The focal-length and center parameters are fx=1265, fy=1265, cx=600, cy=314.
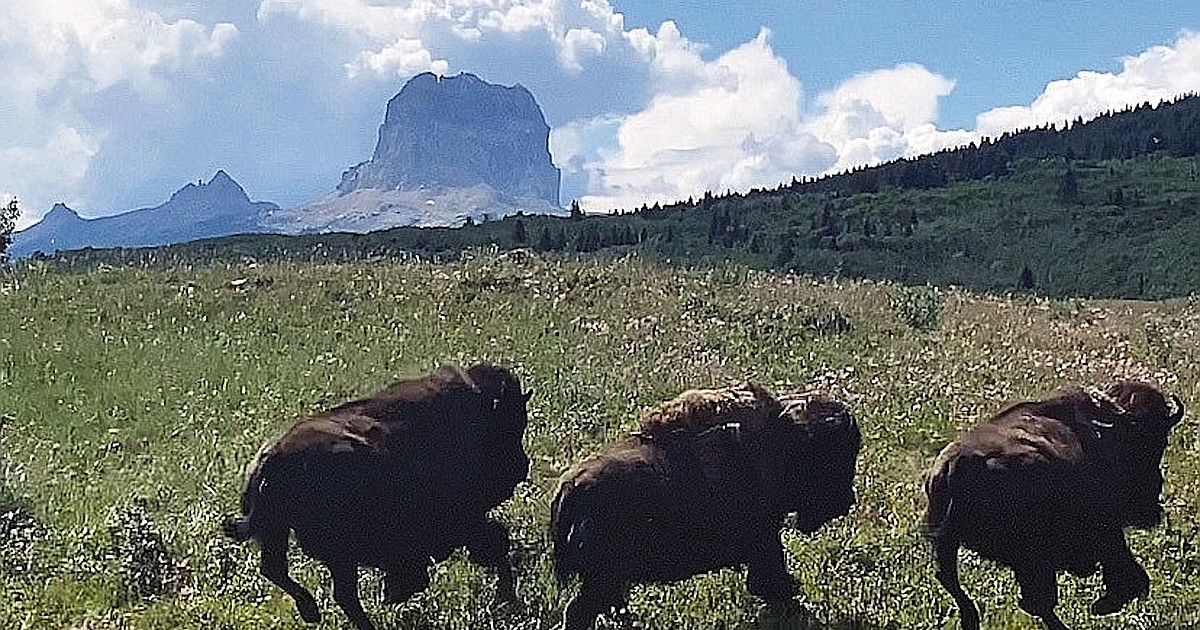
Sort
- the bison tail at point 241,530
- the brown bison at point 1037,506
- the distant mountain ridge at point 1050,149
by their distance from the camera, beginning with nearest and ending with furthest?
the brown bison at point 1037,506 < the bison tail at point 241,530 < the distant mountain ridge at point 1050,149

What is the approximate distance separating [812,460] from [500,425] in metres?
1.95

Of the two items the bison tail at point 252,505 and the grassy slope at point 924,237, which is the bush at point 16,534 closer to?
the bison tail at point 252,505

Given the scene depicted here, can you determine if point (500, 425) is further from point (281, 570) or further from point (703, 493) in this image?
point (281, 570)

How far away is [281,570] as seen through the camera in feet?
22.0

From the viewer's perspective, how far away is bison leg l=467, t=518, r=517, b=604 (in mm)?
7488

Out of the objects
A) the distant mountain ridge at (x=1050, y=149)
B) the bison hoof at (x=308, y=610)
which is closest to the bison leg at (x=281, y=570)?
the bison hoof at (x=308, y=610)

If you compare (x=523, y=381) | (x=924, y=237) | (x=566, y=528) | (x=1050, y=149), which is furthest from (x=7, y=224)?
(x=1050, y=149)

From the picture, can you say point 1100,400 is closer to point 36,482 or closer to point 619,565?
point 619,565

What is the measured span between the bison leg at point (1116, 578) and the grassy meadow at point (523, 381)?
9.1 inches

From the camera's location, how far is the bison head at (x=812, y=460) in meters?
7.51

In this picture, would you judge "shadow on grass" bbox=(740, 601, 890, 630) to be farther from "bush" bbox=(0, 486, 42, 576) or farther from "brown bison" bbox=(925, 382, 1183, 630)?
"bush" bbox=(0, 486, 42, 576)

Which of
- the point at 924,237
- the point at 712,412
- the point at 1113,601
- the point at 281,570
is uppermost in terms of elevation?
the point at 712,412

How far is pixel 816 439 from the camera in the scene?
7.66 m

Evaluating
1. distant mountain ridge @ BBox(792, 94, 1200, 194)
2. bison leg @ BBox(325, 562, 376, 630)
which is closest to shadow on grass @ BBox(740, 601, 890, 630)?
bison leg @ BBox(325, 562, 376, 630)
